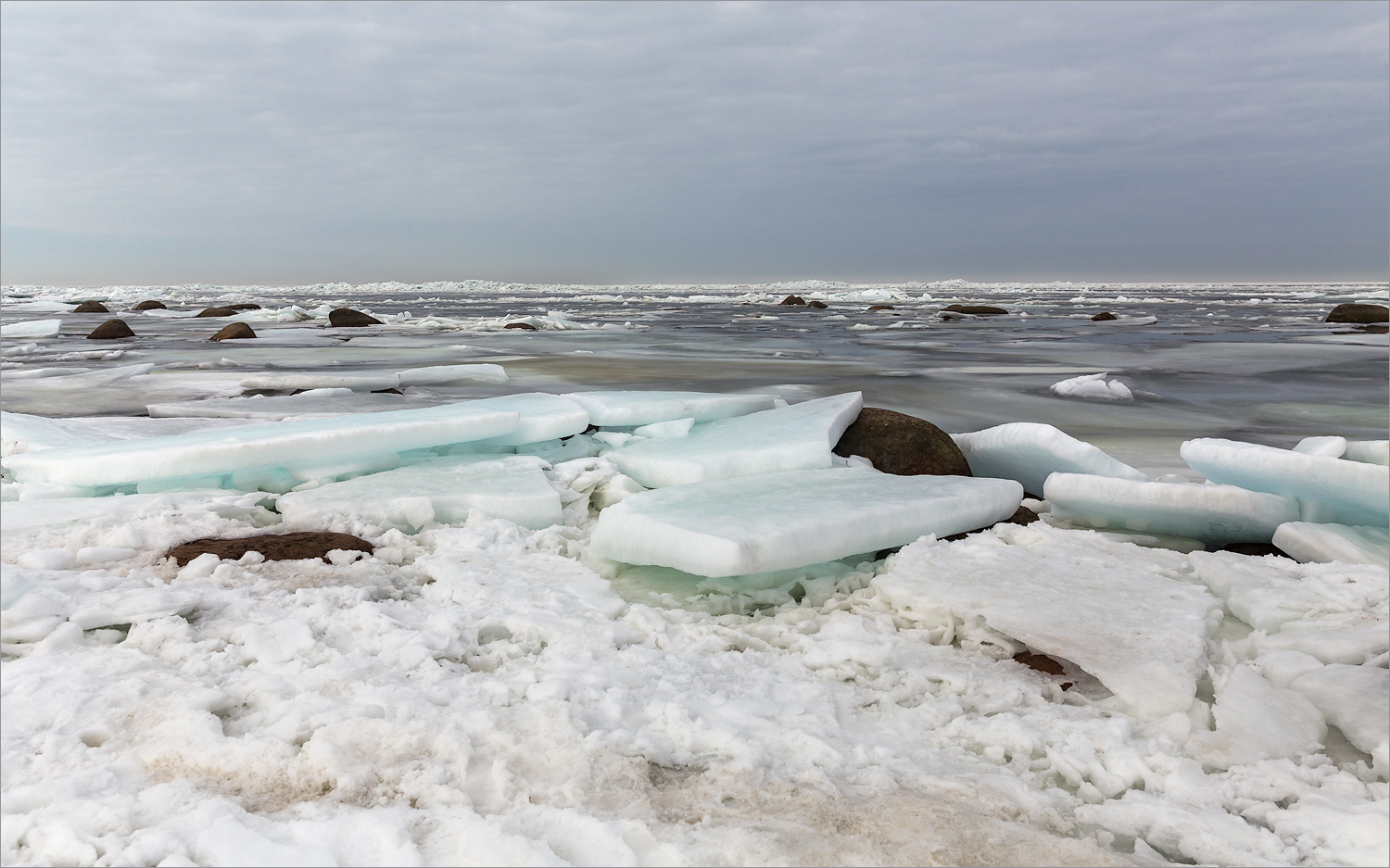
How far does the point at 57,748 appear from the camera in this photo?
1314mm

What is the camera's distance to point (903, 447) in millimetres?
3744

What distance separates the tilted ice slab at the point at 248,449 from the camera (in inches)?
111

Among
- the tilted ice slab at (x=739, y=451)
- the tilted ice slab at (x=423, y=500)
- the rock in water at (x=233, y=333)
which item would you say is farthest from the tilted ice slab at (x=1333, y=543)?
the rock in water at (x=233, y=333)

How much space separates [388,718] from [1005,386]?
22.2 ft

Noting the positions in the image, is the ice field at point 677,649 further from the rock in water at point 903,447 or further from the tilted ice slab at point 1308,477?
the rock in water at point 903,447

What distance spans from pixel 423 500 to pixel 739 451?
117 cm

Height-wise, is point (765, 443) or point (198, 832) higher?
point (765, 443)

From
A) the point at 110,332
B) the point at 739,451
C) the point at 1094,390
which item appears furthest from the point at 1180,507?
the point at 110,332

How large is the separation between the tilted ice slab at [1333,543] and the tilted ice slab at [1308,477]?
0.08 m

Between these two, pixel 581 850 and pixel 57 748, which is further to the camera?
pixel 57 748

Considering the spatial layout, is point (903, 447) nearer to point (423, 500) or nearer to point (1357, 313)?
point (423, 500)

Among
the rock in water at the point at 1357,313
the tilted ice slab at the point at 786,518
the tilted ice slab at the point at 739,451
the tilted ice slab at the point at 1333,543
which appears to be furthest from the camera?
the rock in water at the point at 1357,313

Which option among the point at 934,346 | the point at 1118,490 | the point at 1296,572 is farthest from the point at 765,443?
the point at 934,346

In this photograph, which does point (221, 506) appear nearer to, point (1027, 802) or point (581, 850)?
point (581, 850)
